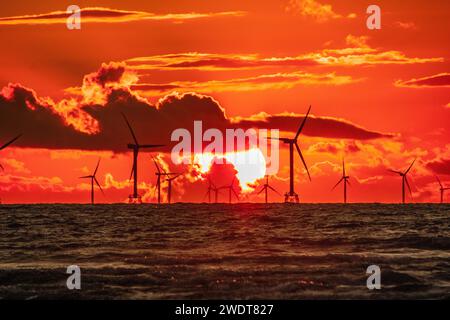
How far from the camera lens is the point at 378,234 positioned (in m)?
82.1

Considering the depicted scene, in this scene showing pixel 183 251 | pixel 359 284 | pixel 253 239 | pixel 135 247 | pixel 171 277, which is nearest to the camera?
pixel 359 284

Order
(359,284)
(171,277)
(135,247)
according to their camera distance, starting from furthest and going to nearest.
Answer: (135,247) < (171,277) < (359,284)

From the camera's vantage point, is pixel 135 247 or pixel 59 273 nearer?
pixel 59 273

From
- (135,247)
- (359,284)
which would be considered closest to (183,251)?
(135,247)

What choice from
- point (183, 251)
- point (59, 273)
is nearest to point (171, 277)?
point (59, 273)
